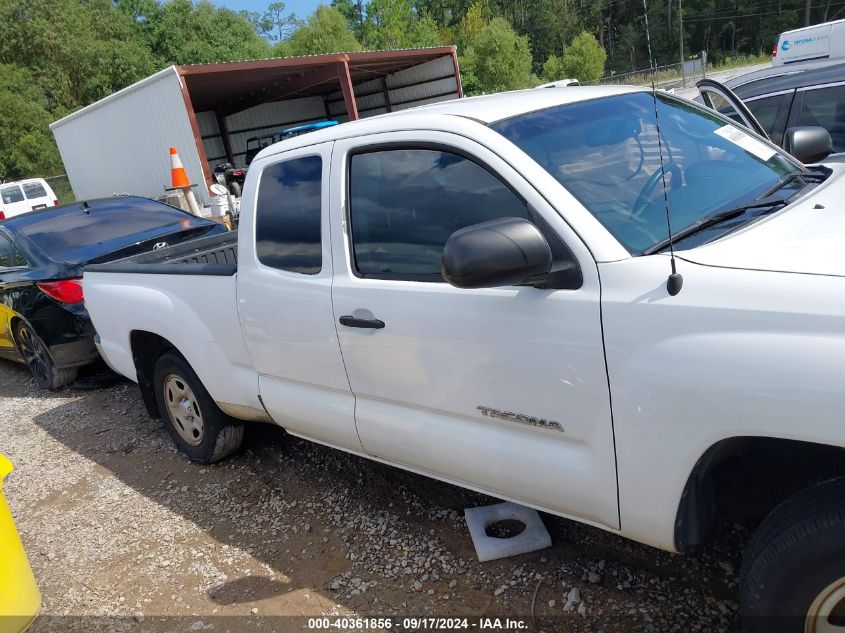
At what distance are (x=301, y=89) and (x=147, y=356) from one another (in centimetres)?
2195

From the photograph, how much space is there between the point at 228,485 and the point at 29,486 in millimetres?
1544

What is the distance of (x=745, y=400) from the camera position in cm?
174

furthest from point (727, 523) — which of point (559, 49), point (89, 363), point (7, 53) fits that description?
point (559, 49)

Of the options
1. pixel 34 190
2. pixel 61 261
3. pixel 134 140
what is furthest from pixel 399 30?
pixel 61 261

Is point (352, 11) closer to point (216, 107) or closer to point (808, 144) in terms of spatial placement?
point (216, 107)

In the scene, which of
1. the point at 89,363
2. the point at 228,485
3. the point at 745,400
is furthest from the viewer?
the point at 89,363

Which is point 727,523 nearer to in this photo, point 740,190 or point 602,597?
point 602,597

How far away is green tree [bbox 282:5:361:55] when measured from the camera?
46.2m

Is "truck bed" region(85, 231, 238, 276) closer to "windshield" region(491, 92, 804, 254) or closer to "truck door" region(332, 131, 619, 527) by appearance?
"truck door" region(332, 131, 619, 527)

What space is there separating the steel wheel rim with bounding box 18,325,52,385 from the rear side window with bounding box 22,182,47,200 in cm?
1895

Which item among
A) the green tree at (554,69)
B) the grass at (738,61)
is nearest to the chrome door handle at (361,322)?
the green tree at (554,69)

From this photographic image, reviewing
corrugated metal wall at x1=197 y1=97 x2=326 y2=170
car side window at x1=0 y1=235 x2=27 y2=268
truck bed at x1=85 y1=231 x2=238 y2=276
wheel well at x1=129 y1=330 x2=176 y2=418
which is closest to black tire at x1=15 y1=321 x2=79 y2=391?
car side window at x1=0 y1=235 x2=27 y2=268

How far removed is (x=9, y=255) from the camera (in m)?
6.36

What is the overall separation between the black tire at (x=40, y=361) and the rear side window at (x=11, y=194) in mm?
18725
